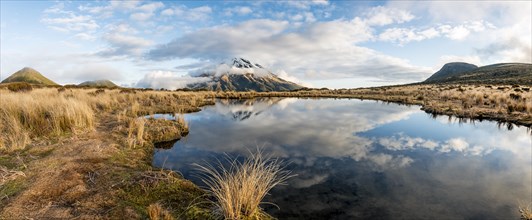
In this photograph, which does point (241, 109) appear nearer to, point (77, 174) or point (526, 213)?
point (77, 174)

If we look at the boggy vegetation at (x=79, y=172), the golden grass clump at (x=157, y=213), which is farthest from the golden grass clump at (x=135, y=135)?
the golden grass clump at (x=157, y=213)

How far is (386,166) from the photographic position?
948 centimetres

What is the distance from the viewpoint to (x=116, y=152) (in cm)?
929

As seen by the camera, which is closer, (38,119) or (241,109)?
(38,119)

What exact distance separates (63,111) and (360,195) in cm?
1256

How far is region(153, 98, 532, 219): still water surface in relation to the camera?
6.51 meters

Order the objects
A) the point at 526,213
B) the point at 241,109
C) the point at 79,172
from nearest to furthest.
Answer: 1. the point at 526,213
2. the point at 79,172
3. the point at 241,109

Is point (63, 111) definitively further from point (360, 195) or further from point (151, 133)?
point (360, 195)

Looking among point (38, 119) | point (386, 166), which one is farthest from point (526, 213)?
point (38, 119)

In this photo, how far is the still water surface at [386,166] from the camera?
21.4ft

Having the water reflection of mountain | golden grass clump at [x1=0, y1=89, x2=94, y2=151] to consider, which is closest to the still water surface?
golden grass clump at [x1=0, y1=89, x2=94, y2=151]

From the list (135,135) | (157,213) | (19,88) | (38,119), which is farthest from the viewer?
(19,88)

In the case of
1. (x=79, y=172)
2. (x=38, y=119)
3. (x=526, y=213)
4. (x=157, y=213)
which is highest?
(x=38, y=119)

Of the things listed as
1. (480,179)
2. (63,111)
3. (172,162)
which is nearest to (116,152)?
(172,162)
